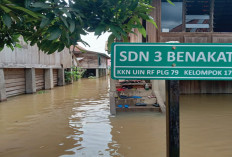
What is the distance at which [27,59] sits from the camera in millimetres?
12398

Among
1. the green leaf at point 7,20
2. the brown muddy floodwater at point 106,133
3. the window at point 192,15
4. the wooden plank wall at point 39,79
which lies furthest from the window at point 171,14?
the wooden plank wall at point 39,79

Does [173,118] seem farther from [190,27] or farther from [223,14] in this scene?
[223,14]

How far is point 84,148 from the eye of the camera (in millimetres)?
4066

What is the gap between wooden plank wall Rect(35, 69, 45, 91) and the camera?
578 inches

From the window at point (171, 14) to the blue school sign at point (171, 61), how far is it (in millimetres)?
8472

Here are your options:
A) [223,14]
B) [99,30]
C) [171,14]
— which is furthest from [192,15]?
[99,30]

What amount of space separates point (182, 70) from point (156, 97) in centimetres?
579

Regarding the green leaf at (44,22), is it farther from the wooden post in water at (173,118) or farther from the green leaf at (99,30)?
the wooden post in water at (173,118)

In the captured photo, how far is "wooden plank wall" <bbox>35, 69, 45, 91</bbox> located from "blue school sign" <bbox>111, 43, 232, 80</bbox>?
46.2 ft

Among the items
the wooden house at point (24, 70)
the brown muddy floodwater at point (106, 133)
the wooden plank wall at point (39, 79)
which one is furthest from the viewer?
the wooden plank wall at point (39, 79)

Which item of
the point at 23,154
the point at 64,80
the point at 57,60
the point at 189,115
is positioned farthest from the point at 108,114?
the point at 64,80

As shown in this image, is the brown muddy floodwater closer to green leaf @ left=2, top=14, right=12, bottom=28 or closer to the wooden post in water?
the wooden post in water

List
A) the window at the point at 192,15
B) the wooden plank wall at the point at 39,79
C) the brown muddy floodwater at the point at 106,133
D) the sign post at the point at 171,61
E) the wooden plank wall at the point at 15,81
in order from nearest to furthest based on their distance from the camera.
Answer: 1. the sign post at the point at 171,61
2. the brown muddy floodwater at the point at 106,133
3. the window at the point at 192,15
4. the wooden plank wall at the point at 15,81
5. the wooden plank wall at the point at 39,79

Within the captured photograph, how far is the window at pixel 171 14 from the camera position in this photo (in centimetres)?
972
